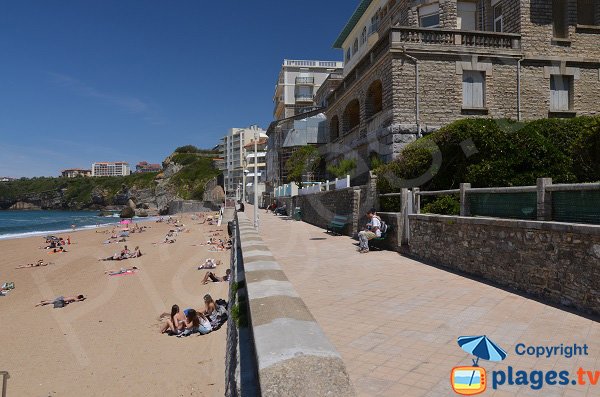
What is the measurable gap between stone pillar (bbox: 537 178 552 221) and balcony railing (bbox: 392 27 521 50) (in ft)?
37.4

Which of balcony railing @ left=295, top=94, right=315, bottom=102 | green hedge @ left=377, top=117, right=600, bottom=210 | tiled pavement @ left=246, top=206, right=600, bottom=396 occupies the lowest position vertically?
tiled pavement @ left=246, top=206, right=600, bottom=396

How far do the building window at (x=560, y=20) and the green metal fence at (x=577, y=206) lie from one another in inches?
609

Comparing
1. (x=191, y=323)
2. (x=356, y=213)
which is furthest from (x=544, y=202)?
(x=356, y=213)

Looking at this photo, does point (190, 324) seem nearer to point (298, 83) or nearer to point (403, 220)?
point (403, 220)

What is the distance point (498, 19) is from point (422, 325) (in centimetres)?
1896

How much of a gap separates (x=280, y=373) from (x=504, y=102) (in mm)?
18295

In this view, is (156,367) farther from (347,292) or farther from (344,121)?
(344,121)

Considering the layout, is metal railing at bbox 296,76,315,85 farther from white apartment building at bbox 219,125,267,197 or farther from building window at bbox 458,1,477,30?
white apartment building at bbox 219,125,267,197

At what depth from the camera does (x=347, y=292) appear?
23.4ft

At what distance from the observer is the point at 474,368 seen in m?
3.92

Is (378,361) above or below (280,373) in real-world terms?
below

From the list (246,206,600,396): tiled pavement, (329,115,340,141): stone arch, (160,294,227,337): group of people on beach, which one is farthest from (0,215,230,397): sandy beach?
(329,115,340,141): stone arch

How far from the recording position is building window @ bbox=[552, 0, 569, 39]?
18156mm

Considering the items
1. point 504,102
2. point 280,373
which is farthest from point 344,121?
point 280,373
